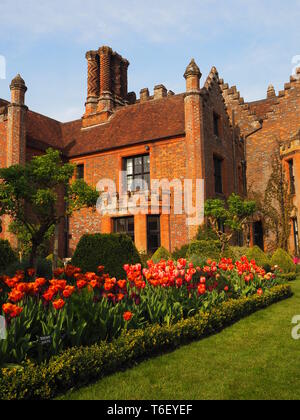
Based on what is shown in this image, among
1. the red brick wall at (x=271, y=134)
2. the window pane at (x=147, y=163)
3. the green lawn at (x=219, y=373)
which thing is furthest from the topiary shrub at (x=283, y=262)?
the green lawn at (x=219, y=373)

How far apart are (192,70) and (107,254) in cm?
1364

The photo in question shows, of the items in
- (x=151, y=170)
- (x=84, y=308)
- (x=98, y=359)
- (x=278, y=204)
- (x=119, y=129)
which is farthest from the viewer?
(x=278, y=204)

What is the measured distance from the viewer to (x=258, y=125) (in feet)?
85.6

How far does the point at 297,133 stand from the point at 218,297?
18.9 metres

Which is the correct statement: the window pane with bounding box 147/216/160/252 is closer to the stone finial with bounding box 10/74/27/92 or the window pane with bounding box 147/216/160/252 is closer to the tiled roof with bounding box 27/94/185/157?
the tiled roof with bounding box 27/94/185/157

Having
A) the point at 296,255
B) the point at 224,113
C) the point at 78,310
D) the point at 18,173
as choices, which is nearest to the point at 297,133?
the point at 224,113

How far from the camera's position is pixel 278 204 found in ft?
78.5

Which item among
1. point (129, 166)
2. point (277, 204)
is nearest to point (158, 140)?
point (129, 166)

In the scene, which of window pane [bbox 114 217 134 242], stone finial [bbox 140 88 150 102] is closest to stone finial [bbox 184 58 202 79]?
window pane [bbox 114 217 134 242]

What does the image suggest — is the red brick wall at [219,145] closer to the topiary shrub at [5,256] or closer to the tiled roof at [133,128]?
the tiled roof at [133,128]

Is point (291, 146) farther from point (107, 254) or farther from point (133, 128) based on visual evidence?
point (107, 254)

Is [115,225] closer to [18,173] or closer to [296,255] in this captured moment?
[18,173]

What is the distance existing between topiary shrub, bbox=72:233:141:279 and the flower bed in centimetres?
164
